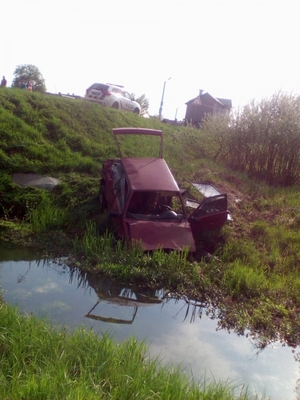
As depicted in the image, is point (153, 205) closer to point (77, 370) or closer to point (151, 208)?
point (151, 208)

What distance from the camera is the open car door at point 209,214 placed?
1048 cm

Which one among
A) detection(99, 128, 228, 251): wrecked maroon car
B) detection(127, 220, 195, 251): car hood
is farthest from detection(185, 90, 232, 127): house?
detection(127, 220, 195, 251): car hood

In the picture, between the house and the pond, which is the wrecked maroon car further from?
the house

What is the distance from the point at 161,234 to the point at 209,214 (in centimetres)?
160

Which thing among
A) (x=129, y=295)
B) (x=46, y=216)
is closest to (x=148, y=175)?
(x=46, y=216)

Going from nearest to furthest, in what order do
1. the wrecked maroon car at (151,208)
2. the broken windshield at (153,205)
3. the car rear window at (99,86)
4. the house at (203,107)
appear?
1. the wrecked maroon car at (151,208)
2. the broken windshield at (153,205)
3. the car rear window at (99,86)
4. the house at (203,107)

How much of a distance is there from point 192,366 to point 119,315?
156 centimetres

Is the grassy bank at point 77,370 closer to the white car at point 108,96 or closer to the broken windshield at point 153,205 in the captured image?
the broken windshield at point 153,205

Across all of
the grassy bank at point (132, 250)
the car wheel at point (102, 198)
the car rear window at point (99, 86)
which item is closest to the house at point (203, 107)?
the car rear window at point (99, 86)

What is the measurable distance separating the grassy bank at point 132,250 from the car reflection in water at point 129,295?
174mm

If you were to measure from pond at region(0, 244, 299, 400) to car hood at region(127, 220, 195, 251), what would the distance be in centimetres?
121

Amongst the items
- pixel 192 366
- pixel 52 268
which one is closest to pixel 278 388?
pixel 192 366

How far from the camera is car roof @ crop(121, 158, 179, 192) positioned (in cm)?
1018

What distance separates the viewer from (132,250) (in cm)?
889
